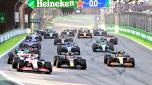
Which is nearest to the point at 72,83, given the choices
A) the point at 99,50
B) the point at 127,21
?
the point at 99,50

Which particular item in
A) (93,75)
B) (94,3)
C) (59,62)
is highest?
(94,3)

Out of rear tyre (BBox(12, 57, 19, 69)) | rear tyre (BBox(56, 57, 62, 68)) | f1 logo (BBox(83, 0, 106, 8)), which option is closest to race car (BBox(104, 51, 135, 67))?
rear tyre (BBox(56, 57, 62, 68))

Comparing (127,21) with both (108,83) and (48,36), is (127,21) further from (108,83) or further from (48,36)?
(108,83)

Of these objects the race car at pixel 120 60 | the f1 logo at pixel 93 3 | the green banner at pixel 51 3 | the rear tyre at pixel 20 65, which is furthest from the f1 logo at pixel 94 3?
the rear tyre at pixel 20 65

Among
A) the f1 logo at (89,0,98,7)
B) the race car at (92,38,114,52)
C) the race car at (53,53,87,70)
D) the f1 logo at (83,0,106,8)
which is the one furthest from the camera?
the f1 logo at (89,0,98,7)

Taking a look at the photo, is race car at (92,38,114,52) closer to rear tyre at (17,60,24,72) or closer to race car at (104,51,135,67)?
race car at (104,51,135,67)

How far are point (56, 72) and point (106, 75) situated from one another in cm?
257

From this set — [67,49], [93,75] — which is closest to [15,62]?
[93,75]

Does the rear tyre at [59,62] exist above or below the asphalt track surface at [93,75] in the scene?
above

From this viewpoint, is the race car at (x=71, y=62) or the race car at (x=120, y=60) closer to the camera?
the race car at (x=71, y=62)

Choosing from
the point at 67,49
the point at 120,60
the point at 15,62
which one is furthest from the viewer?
the point at 67,49

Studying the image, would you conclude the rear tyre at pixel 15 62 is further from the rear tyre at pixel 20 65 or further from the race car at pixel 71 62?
the race car at pixel 71 62

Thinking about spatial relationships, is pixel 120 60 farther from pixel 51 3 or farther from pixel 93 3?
pixel 93 3

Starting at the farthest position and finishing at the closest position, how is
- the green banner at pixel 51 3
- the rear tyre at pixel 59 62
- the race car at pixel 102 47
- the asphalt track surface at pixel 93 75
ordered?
1. the green banner at pixel 51 3
2. the race car at pixel 102 47
3. the rear tyre at pixel 59 62
4. the asphalt track surface at pixel 93 75
